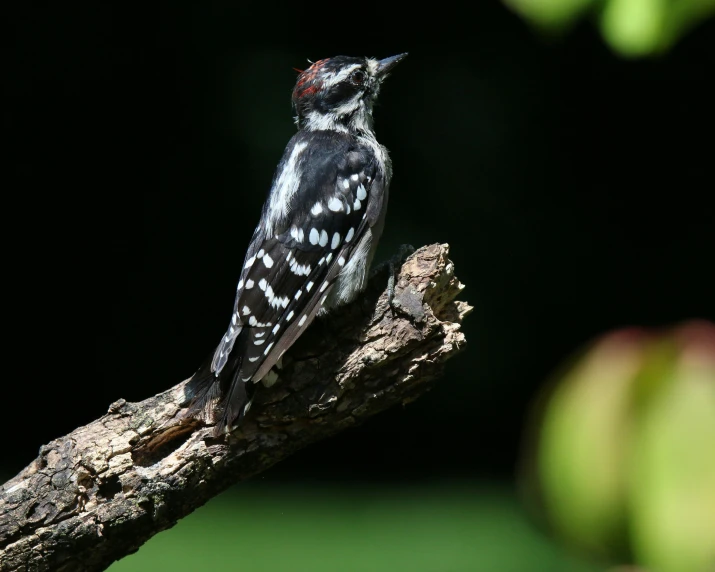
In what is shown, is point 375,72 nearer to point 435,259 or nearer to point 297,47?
point 435,259

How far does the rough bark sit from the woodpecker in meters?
0.07

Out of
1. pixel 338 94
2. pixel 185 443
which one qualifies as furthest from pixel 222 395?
pixel 338 94

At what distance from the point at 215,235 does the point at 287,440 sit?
2.48 metres

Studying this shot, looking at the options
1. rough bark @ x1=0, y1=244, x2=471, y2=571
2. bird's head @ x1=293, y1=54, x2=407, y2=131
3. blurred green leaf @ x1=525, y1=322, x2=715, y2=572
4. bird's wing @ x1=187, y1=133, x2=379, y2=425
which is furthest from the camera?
bird's head @ x1=293, y1=54, x2=407, y2=131

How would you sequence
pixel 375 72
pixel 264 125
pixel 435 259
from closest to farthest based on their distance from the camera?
pixel 435 259, pixel 375 72, pixel 264 125

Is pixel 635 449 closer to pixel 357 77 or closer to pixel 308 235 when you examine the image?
pixel 308 235

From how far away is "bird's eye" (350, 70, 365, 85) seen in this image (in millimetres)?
2664

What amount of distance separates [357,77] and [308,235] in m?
0.69

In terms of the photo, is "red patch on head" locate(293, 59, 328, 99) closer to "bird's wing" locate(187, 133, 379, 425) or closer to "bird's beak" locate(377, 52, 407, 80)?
"bird's beak" locate(377, 52, 407, 80)

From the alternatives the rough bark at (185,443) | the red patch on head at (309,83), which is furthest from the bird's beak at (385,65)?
the rough bark at (185,443)

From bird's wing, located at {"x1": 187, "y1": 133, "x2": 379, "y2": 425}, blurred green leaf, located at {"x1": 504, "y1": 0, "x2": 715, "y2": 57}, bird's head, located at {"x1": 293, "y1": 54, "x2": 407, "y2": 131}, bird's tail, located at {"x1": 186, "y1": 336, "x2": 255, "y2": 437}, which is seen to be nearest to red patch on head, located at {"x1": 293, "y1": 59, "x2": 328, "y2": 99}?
bird's head, located at {"x1": 293, "y1": 54, "x2": 407, "y2": 131}

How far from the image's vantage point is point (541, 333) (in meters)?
4.55

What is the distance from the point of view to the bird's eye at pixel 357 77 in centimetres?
266

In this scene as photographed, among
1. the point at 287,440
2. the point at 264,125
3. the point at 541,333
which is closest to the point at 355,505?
the point at 541,333
